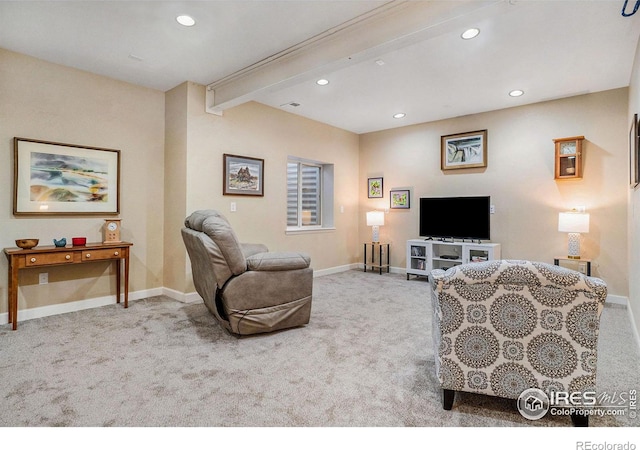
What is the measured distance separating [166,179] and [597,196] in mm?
5332

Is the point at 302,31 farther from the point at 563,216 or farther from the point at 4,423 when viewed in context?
the point at 563,216

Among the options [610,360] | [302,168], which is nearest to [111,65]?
[302,168]

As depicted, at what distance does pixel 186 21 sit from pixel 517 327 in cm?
311

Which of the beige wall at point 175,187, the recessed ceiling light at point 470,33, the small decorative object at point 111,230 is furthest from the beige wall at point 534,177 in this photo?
the small decorative object at point 111,230

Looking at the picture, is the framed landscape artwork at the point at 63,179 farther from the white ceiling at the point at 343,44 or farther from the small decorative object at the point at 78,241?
the white ceiling at the point at 343,44

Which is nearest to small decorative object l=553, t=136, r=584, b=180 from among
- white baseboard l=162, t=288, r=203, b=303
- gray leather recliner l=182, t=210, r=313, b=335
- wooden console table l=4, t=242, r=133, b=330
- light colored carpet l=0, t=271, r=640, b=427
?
light colored carpet l=0, t=271, r=640, b=427

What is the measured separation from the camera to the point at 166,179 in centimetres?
427

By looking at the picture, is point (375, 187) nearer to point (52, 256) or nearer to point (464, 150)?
point (464, 150)

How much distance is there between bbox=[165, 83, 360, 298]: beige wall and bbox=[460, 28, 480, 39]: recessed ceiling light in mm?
2798

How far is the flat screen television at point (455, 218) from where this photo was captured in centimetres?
503

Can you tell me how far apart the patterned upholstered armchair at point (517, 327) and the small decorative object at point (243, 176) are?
131 inches

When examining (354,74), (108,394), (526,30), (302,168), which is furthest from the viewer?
(302,168)

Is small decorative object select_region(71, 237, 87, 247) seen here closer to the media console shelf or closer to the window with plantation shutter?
the window with plantation shutter

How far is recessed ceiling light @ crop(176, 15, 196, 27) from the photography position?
105 inches
